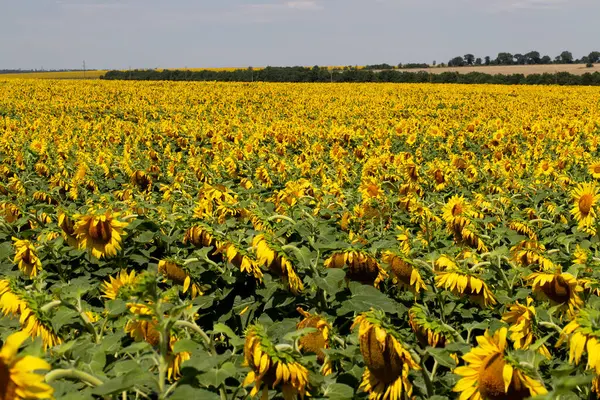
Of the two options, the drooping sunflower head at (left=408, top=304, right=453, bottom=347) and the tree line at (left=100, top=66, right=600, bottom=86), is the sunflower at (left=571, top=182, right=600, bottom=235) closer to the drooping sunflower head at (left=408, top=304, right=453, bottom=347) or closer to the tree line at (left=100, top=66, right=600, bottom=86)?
the drooping sunflower head at (left=408, top=304, right=453, bottom=347)

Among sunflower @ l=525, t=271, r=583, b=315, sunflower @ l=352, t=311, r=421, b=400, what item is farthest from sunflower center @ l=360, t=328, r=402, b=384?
sunflower @ l=525, t=271, r=583, b=315

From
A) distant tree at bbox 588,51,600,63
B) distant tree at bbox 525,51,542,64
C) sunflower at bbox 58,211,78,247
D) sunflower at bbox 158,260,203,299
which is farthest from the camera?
distant tree at bbox 588,51,600,63

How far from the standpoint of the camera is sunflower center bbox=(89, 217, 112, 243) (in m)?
2.91

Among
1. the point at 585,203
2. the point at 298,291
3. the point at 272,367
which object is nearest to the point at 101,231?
the point at 298,291

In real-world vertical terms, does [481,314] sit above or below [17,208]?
below

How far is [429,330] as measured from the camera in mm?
1939

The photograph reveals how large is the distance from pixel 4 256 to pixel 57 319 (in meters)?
2.04

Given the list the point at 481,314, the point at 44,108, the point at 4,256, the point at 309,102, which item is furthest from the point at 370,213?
the point at 309,102

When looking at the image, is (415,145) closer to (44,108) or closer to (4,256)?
(4,256)

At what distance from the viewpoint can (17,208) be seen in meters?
4.36

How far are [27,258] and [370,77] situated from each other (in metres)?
47.1

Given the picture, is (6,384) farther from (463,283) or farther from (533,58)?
(533,58)

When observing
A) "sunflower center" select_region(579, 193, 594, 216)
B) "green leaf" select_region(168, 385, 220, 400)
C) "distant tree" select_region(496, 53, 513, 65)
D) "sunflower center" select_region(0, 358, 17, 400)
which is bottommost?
"sunflower center" select_region(579, 193, 594, 216)

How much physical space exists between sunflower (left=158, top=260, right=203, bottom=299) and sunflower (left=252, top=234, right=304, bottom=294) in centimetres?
55
